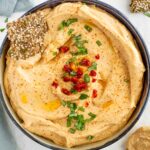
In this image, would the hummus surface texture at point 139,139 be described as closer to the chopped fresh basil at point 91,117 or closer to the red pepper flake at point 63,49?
the chopped fresh basil at point 91,117

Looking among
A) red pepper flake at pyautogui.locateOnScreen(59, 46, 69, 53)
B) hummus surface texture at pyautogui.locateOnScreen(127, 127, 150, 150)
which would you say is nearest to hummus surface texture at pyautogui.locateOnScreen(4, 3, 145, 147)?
red pepper flake at pyautogui.locateOnScreen(59, 46, 69, 53)

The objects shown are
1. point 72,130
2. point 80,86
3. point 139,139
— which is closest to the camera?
point 80,86

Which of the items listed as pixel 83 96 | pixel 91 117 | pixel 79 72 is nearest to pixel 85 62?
pixel 79 72

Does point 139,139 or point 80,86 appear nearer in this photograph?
point 80,86

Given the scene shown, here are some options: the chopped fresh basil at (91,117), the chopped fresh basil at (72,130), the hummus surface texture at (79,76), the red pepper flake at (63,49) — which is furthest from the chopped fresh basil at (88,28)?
the chopped fresh basil at (72,130)

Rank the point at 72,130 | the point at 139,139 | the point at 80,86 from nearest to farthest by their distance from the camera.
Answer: the point at 80,86 < the point at 72,130 < the point at 139,139

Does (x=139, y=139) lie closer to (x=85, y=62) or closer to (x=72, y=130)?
(x=72, y=130)

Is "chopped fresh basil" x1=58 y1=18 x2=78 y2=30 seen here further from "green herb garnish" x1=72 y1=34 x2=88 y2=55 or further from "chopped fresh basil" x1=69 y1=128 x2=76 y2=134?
"chopped fresh basil" x1=69 y1=128 x2=76 y2=134
